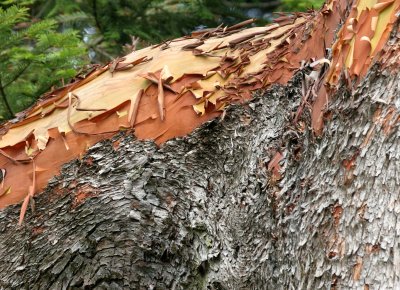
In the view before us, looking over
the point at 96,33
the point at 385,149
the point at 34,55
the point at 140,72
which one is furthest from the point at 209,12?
the point at 385,149

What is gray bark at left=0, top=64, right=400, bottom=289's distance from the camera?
1.11 metres

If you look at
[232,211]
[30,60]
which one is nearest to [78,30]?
[30,60]

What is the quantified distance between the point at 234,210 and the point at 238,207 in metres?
0.01

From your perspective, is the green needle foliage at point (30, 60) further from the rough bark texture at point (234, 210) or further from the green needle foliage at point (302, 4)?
the rough bark texture at point (234, 210)

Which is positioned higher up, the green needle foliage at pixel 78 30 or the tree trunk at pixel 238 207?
the tree trunk at pixel 238 207

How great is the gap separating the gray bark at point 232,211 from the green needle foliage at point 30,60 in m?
1.40

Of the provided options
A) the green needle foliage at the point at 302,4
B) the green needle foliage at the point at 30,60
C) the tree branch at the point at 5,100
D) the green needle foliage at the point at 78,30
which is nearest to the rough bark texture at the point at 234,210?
the green needle foliage at the point at 78,30

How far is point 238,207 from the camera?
148cm

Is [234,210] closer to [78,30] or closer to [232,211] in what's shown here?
[232,211]

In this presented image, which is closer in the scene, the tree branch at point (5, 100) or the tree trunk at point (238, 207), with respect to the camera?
the tree trunk at point (238, 207)

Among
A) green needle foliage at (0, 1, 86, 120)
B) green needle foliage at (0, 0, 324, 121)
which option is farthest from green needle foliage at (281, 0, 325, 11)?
green needle foliage at (0, 1, 86, 120)

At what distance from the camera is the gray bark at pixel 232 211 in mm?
1112

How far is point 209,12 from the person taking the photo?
420 centimetres

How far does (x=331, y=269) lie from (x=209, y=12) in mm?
3343
